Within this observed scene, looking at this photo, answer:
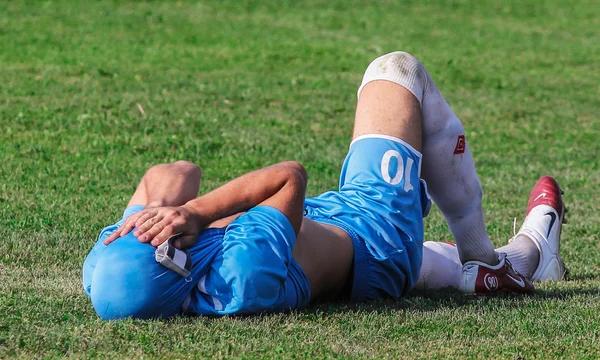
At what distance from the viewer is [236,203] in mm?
4188

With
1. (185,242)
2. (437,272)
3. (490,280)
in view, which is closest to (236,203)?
(185,242)

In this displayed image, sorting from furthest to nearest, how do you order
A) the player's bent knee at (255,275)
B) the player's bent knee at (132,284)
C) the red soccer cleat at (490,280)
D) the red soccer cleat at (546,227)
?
the red soccer cleat at (546,227) → the red soccer cleat at (490,280) → the player's bent knee at (255,275) → the player's bent knee at (132,284)

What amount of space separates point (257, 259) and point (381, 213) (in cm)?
90

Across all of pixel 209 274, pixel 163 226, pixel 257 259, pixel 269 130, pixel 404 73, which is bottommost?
pixel 269 130

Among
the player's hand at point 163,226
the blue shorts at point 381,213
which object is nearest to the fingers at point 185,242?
the player's hand at point 163,226

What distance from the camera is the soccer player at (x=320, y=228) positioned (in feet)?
13.0

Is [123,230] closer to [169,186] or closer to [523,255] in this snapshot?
[169,186]

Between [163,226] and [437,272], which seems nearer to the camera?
[163,226]

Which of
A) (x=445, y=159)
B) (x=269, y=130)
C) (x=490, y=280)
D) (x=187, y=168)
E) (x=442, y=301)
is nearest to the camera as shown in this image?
(x=187, y=168)

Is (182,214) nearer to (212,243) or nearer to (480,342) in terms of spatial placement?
(212,243)

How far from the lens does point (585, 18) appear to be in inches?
805

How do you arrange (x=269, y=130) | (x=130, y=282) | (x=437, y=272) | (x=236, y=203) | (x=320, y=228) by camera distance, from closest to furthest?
(x=130, y=282) < (x=236, y=203) < (x=320, y=228) < (x=437, y=272) < (x=269, y=130)

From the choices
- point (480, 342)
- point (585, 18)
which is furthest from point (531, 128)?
point (585, 18)

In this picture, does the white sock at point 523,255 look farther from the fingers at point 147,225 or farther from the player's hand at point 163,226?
the fingers at point 147,225
